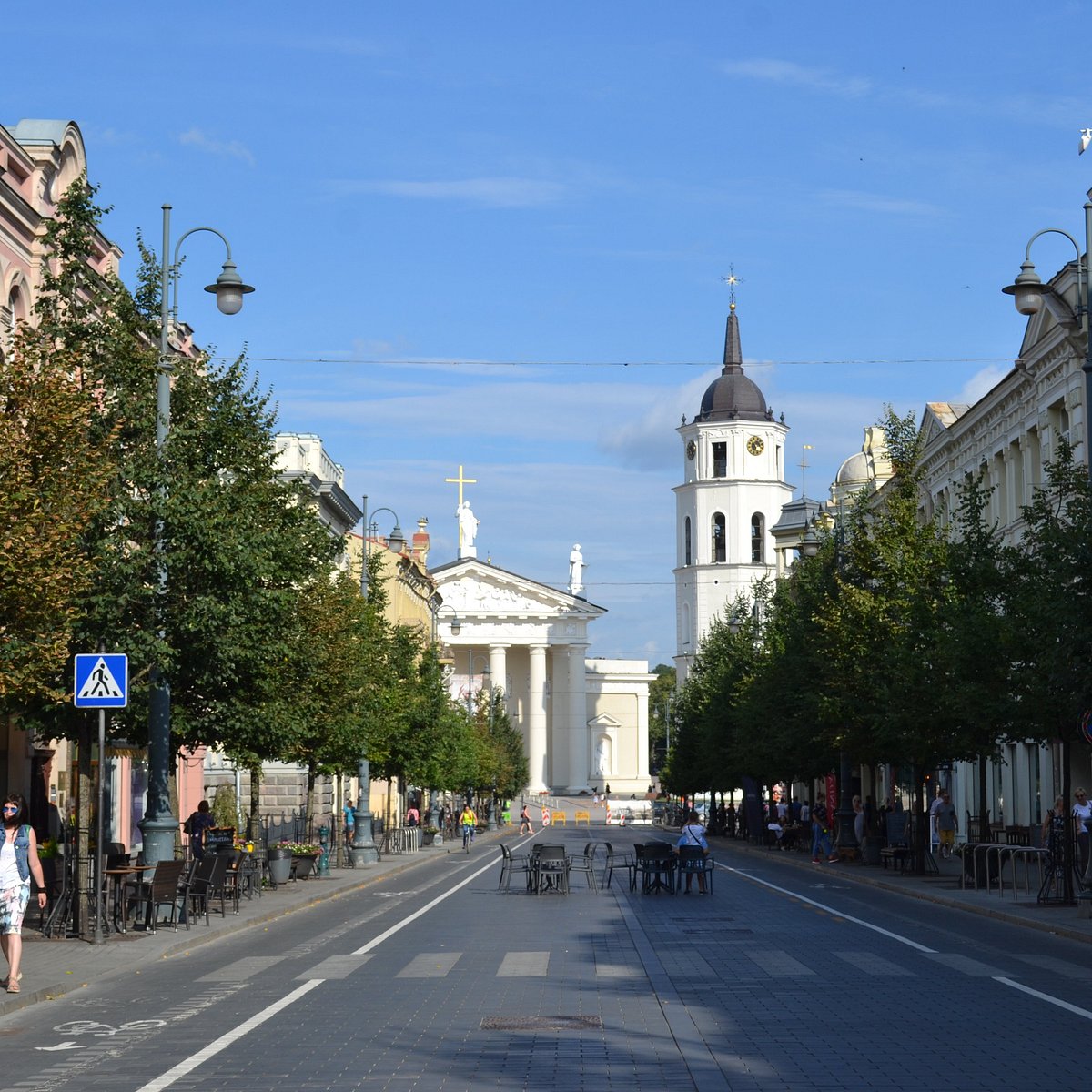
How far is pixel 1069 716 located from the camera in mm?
27391

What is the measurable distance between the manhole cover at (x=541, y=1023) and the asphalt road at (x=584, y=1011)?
3cm

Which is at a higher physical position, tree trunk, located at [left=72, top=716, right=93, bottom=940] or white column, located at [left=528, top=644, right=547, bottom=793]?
white column, located at [left=528, top=644, right=547, bottom=793]

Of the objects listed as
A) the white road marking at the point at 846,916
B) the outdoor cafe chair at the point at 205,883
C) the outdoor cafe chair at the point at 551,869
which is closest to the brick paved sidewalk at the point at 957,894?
the white road marking at the point at 846,916

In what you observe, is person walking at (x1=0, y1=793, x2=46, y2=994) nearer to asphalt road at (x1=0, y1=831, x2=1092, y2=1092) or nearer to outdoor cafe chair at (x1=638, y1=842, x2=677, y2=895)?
asphalt road at (x1=0, y1=831, x2=1092, y2=1092)

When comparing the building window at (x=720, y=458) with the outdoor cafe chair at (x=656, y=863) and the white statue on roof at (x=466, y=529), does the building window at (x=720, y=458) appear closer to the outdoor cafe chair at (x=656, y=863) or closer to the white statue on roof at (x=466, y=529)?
the white statue on roof at (x=466, y=529)

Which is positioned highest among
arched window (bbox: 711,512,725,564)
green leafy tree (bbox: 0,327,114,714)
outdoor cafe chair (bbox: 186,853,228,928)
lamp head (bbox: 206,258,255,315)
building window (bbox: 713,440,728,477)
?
building window (bbox: 713,440,728,477)

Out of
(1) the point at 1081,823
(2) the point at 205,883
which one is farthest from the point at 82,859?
(1) the point at 1081,823

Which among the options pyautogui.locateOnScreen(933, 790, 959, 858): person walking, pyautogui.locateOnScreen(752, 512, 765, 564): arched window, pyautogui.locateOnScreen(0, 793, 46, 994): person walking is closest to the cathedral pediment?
pyautogui.locateOnScreen(752, 512, 765, 564): arched window

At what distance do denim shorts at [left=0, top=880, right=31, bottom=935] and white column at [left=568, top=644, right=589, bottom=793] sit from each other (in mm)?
145279

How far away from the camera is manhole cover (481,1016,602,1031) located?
13.7 metres

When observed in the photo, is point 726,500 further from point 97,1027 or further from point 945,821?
point 97,1027

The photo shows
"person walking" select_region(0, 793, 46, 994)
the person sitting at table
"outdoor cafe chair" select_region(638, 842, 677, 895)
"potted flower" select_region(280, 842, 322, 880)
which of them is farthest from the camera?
"potted flower" select_region(280, 842, 322, 880)

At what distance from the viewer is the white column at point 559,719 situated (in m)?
163

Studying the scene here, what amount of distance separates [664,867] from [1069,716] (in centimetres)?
896
